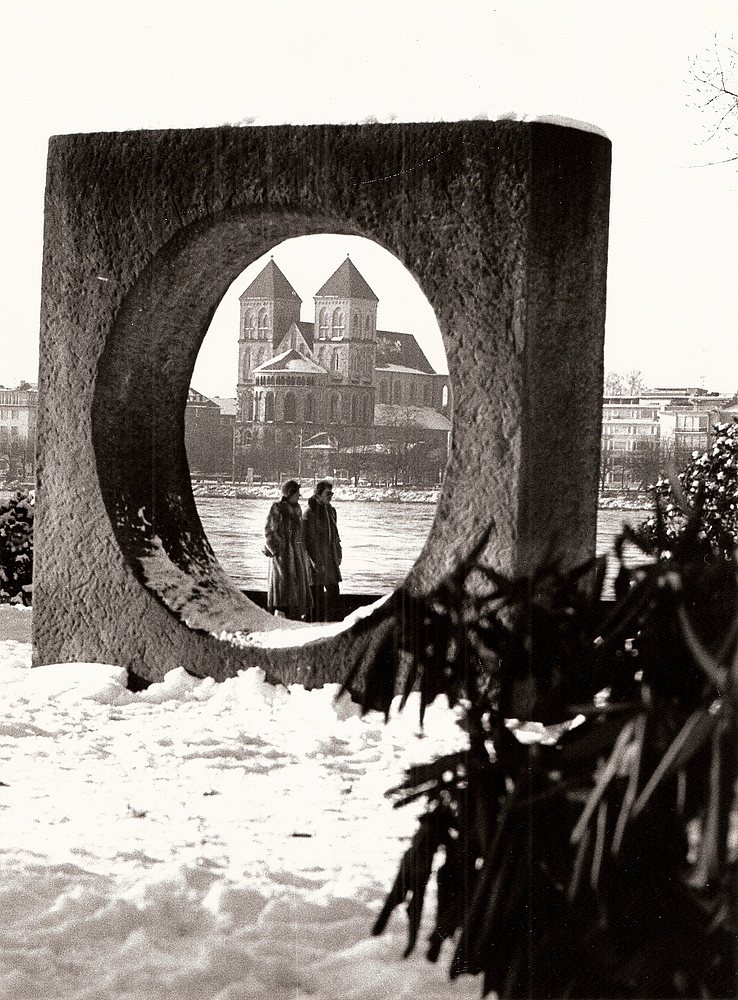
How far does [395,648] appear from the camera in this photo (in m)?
2.79

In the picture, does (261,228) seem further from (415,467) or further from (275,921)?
(415,467)

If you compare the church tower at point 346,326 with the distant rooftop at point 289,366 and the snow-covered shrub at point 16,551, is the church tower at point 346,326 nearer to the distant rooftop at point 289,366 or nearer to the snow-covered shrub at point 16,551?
the distant rooftop at point 289,366

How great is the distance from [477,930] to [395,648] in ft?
1.93

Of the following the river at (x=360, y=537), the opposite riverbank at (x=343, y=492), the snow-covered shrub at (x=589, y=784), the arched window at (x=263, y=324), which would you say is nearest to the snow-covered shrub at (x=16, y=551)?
the snow-covered shrub at (x=589, y=784)

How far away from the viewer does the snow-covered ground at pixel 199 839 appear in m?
3.35

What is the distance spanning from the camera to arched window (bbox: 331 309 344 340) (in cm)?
6606

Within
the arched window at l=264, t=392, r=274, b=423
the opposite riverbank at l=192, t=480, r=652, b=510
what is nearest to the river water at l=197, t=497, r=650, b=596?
the opposite riverbank at l=192, t=480, r=652, b=510

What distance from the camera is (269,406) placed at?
59.5m

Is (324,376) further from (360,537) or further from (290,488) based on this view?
(290,488)

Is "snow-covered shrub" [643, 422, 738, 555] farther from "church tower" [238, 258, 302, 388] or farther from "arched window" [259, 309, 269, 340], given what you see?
"arched window" [259, 309, 269, 340]

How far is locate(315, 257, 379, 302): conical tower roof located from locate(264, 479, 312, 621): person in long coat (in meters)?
59.8

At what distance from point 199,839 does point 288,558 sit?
14.8 ft

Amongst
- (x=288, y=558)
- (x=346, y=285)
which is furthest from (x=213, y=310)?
(x=346, y=285)

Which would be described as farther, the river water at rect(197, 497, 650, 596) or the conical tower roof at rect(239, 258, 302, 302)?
the conical tower roof at rect(239, 258, 302, 302)
